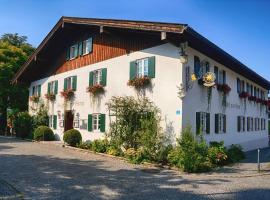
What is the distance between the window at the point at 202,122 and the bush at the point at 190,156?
204 centimetres

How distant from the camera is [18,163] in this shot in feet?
43.7

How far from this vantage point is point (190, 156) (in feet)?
41.8

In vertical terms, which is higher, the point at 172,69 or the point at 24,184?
the point at 172,69

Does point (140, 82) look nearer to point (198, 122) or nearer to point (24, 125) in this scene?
point (198, 122)

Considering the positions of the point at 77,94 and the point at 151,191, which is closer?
the point at 151,191

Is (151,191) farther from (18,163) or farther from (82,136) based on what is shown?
(82,136)

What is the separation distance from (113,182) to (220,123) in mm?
9712

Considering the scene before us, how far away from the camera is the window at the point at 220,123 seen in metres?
17.7

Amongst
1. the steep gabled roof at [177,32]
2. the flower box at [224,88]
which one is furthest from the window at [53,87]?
the flower box at [224,88]

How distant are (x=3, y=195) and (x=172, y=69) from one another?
369 inches

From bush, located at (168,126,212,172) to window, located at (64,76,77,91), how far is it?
11.3 m

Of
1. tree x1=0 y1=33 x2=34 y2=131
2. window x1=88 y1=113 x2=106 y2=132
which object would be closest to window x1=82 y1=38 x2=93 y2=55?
window x1=88 y1=113 x2=106 y2=132

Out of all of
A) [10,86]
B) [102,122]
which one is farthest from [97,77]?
[10,86]

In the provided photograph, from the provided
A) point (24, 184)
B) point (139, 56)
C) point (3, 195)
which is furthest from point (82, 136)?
point (3, 195)
